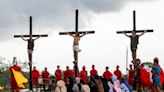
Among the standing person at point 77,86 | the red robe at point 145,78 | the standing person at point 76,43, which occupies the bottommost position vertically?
the standing person at point 77,86

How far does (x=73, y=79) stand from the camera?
85.5 ft

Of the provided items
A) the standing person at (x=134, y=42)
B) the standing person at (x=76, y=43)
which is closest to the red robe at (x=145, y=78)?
the standing person at (x=134, y=42)

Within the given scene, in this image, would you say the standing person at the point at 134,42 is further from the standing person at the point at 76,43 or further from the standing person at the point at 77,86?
the standing person at the point at 77,86

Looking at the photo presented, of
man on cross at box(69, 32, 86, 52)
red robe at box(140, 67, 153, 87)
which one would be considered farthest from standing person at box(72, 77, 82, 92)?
man on cross at box(69, 32, 86, 52)

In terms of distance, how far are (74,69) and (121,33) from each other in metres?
4.26

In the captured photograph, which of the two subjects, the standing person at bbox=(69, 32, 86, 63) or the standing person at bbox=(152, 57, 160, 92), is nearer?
the standing person at bbox=(152, 57, 160, 92)

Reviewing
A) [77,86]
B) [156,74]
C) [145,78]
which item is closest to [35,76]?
[145,78]

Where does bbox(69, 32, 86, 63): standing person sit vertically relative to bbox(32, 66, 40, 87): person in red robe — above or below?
above

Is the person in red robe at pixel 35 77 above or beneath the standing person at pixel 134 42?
beneath

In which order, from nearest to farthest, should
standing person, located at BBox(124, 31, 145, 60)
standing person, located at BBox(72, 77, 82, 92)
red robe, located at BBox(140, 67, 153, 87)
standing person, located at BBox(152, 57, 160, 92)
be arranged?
standing person, located at BBox(152, 57, 160, 92)
standing person, located at BBox(72, 77, 82, 92)
red robe, located at BBox(140, 67, 153, 87)
standing person, located at BBox(124, 31, 145, 60)

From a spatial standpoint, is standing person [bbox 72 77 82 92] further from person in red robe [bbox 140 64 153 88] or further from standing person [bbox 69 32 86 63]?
standing person [bbox 69 32 86 63]

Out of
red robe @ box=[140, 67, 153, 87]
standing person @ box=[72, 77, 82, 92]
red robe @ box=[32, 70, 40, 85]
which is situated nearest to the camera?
standing person @ box=[72, 77, 82, 92]

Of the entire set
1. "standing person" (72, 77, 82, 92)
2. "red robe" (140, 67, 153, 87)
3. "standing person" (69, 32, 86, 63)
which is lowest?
"standing person" (72, 77, 82, 92)

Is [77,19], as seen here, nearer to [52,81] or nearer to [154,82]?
[52,81]
